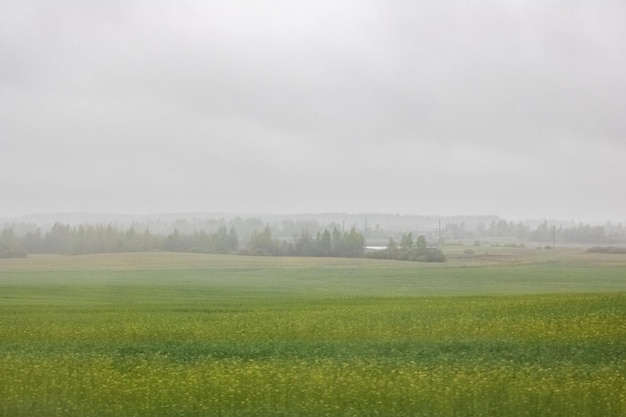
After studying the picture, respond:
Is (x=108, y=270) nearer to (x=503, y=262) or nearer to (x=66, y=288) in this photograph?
(x=66, y=288)

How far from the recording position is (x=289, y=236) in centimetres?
5050

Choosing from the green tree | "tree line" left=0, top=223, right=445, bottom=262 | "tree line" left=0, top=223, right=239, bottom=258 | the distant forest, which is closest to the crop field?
the green tree

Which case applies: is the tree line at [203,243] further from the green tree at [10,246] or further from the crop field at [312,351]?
the crop field at [312,351]

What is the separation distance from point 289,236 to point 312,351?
34.5m

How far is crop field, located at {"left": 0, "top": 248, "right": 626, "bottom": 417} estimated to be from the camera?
11.1 m

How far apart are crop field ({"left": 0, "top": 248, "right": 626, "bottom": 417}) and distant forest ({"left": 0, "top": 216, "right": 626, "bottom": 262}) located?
406 cm

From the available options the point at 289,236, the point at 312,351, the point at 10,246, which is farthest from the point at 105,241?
the point at 312,351

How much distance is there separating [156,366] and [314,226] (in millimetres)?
36797

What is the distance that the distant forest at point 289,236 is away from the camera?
40.6 m

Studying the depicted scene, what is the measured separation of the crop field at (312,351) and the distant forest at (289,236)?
13.3ft

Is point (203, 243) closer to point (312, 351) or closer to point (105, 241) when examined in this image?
point (105, 241)

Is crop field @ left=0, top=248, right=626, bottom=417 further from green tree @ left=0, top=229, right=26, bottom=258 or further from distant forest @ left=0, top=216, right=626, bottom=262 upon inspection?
distant forest @ left=0, top=216, right=626, bottom=262

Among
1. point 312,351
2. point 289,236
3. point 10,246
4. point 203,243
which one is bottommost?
point 312,351

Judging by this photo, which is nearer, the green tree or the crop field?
the crop field
